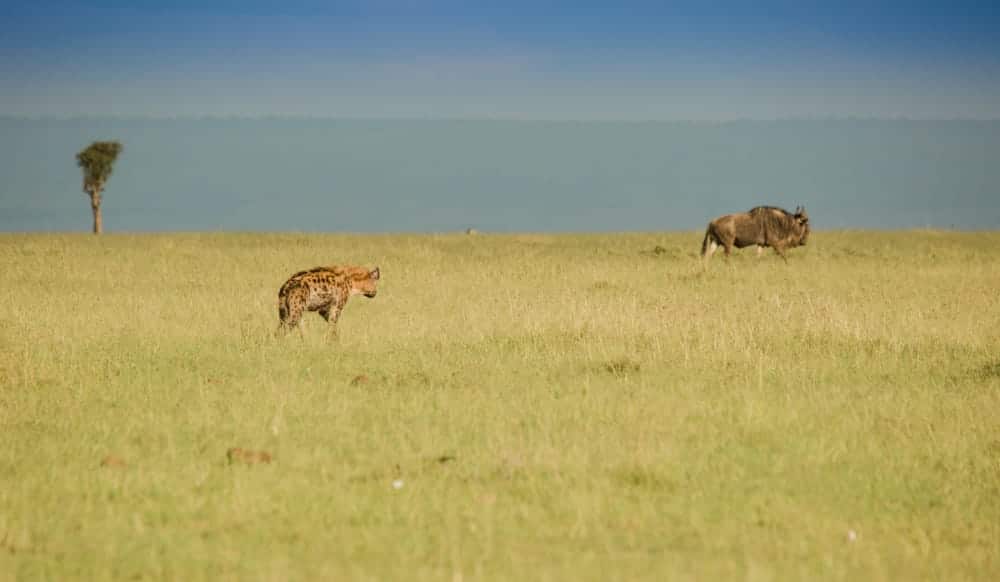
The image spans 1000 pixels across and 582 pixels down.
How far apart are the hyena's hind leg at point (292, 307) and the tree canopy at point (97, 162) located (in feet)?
172

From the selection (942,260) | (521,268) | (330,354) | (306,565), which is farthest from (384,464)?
(942,260)

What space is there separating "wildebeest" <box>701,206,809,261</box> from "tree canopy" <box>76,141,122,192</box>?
136ft

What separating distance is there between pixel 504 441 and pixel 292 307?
688 centimetres

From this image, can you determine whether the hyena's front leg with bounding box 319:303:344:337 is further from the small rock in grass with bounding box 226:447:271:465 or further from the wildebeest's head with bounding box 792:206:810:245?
the wildebeest's head with bounding box 792:206:810:245

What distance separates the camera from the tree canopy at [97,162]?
210 feet

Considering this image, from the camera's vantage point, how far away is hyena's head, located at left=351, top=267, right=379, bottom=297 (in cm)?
1681

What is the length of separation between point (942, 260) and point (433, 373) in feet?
78.8

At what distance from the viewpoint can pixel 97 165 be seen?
2525 inches

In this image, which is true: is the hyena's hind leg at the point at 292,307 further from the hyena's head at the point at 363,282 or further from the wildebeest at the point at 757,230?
the wildebeest at the point at 757,230

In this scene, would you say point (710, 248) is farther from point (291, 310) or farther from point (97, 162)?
point (97, 162)

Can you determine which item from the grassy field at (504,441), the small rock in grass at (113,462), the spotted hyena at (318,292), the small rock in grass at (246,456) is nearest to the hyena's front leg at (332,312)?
the spotted hyena at (318,292)

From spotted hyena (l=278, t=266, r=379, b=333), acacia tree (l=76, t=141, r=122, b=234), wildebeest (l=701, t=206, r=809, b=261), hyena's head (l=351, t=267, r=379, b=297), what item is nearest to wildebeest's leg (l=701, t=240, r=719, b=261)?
wildebeest (l=701, t=206, r=809, b=261)

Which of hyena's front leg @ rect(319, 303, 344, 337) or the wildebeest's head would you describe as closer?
hyena's front leg @ rect(319, 303, 344, 337)

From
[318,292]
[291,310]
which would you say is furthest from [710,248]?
[291,310]
